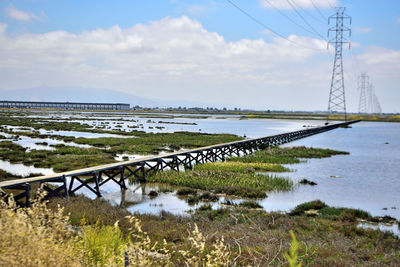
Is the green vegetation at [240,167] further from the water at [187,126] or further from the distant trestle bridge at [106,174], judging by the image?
the water at [187,126]

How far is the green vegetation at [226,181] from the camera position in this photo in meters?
18.6

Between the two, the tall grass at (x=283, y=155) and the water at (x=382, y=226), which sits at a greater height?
the water at (x=382, y=226)

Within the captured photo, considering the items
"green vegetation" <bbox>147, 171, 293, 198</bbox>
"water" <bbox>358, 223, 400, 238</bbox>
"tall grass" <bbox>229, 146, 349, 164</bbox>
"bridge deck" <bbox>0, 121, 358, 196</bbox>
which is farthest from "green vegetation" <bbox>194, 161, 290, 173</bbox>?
"water" <bbox>358, 223, 400, 238</bbox>

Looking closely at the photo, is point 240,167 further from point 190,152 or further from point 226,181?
point 226,181

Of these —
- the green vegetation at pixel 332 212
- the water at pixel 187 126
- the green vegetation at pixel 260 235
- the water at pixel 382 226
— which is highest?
the green vegetation at pixel 260 235

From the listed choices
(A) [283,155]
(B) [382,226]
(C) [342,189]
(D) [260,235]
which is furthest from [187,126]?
(D) [260,235]

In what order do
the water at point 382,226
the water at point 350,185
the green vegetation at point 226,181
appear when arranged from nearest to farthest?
the water at point 382,226, the water at point 350,185, the green vegetation at point 226,181

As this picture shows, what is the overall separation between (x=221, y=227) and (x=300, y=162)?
2286 cm

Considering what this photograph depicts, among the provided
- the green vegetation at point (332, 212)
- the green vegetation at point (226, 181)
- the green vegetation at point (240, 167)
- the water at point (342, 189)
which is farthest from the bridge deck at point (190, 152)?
the green vegetation at point (332, 212)

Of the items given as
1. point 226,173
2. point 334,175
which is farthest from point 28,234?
point 334,175

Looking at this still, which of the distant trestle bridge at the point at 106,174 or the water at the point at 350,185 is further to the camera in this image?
the water at the point at 350,185

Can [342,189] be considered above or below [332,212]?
below

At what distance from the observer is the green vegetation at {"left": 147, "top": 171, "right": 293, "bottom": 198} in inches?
733

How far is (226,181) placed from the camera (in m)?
20.5
